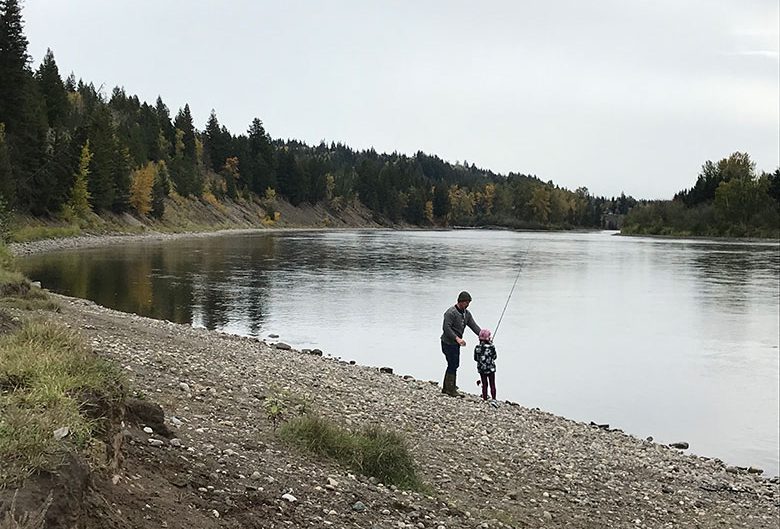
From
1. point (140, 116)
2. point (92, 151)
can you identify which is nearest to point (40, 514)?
point (92, 151)

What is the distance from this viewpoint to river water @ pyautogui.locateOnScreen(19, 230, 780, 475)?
18.1 m

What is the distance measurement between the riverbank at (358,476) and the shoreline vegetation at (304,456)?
0.10 feet

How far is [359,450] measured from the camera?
8.76 metres

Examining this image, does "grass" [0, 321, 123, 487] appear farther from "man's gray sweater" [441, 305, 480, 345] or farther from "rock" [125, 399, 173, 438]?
"man's gray sweater" [441, 305, 480, 345]

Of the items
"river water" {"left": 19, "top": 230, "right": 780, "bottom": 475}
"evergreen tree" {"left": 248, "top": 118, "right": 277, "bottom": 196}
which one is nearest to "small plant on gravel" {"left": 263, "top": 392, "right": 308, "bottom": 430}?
"river water" {"left": 19, "top": 230, "right": 780, "bottom": 475}

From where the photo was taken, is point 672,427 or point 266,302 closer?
point 672,427

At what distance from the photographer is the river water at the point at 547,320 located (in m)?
18.1

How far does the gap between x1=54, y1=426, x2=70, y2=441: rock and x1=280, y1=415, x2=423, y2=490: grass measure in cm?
359

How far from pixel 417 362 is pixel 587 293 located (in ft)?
72.1

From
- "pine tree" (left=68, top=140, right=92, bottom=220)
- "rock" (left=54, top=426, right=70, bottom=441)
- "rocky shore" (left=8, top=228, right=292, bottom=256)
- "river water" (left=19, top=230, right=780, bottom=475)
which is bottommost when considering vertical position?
"river water" (left=19, top=230, right=780, bottom=475)

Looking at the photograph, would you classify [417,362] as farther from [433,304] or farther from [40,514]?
[40,514]

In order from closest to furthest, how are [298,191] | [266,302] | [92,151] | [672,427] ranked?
1. [672,427]
2. [266,302]
3. [92,151]
4. [298,191]

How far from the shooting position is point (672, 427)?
16531mm

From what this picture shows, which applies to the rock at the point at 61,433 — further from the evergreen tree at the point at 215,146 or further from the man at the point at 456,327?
the evergreen tree at the point at 215,146
